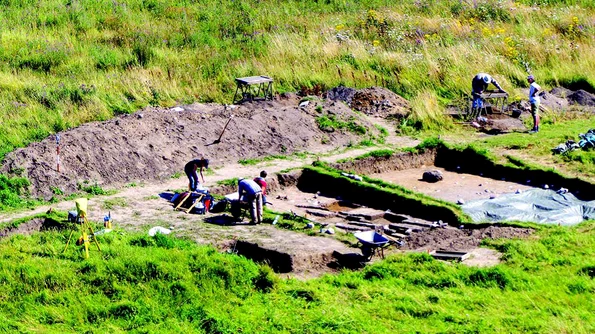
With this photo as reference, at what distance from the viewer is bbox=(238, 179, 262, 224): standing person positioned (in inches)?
722

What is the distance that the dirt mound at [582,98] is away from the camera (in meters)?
27.9

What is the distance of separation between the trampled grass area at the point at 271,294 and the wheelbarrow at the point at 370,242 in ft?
1.06

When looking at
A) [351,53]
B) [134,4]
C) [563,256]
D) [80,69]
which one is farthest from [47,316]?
[134,4]

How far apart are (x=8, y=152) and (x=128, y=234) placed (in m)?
4.96

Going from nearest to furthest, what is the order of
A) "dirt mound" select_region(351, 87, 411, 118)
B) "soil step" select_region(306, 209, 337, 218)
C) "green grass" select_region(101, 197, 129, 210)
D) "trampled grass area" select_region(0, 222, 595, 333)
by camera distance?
"trampled grass area" select_region(0, 222, 595, 333), "green grass" select_region(101, 197, 129, 210), "soil step" select_region(306, 209, 337, 218), "dirt mound" select_region(351, 87, 411, 118)

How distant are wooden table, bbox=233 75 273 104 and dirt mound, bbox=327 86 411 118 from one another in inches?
63.7

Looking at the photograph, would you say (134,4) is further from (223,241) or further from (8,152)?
(223,241)

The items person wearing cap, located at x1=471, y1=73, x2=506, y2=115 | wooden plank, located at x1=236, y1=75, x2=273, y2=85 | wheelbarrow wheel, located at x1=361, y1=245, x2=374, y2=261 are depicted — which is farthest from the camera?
person wearing cap, located at x1=471, y1=73, x2=506, y2=115

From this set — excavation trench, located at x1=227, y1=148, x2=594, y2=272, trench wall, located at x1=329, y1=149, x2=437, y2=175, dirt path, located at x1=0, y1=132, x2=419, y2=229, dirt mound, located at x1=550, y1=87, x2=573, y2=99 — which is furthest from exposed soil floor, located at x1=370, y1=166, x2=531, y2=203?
dirt mound, located at x1=550, y1=87, x2=573, y2=99

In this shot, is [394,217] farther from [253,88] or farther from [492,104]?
[253,88]

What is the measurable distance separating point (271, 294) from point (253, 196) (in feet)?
11.4

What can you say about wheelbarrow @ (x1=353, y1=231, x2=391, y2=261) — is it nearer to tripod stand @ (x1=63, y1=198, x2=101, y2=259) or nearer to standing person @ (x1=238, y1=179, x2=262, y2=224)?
standing person @ (x1=238, y1=179, x2=262, y2=224)

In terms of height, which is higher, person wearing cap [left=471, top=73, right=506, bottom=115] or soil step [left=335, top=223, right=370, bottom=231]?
person wearing cap [left=471, top=73, right=506, bottom=115]

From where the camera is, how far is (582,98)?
1102 inches
